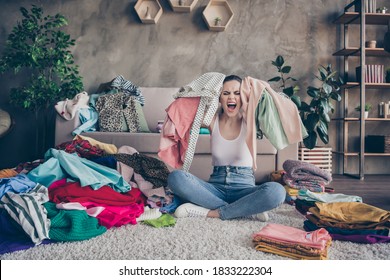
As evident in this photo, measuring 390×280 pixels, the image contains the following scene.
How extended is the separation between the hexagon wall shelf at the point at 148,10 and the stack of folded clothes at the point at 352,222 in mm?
3097

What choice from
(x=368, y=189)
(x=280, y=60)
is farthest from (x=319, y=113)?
(x=368, y=189)

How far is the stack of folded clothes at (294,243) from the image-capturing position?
1.21 meters

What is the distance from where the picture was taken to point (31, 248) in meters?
1.30

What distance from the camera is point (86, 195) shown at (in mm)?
1655

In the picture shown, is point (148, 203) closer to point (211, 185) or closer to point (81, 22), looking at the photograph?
point (211, 185)

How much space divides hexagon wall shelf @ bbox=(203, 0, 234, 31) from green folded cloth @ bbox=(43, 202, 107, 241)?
303 centimetres

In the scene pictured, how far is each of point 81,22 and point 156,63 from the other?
3.34 feet

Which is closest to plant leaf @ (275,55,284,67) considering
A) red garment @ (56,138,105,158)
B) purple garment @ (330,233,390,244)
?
red garment @ (56,138,105,158)

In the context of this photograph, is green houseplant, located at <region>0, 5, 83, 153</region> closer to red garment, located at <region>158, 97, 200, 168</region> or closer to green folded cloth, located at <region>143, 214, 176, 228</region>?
red garment, located at <region>158, 97, 200, 168</region>

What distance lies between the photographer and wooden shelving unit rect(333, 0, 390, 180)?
351 centimetres

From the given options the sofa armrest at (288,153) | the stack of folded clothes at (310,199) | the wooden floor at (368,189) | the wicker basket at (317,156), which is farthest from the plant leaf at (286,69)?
the stack of folded clothes at (310,199)

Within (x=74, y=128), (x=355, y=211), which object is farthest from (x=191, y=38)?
(x=355, y=211)

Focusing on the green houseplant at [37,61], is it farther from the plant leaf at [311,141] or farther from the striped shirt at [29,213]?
the plant leaf at [311,141]

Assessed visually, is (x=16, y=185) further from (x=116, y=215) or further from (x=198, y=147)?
(x=198, y=147)
